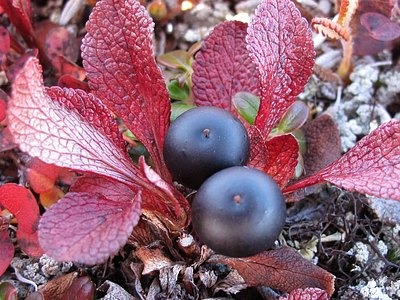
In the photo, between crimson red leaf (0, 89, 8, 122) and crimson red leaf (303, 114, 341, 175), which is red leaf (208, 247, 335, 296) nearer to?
crimson red leaf (303, 114, 341, 175)

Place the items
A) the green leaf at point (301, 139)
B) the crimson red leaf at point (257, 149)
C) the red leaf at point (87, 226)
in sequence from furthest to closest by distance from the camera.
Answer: the green leaf at point (301, 139), the crimson red leaf at point (257, 149), the red leaf at point (87, 226)

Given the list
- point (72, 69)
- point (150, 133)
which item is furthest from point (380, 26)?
point (72, 69)

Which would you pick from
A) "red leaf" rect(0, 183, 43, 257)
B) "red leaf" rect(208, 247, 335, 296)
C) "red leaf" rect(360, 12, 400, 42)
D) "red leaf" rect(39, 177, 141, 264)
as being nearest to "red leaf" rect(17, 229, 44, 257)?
"red leaf" rect(0, 183, 43, 257)

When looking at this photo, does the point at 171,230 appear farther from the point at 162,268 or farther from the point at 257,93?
the point at 257,93

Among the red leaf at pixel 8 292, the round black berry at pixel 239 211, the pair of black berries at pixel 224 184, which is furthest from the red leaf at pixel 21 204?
the round black berry at pixel 239 211

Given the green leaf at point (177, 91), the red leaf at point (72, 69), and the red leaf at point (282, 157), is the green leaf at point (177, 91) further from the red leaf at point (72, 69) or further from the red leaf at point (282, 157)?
the red leaf at point (282, 157)

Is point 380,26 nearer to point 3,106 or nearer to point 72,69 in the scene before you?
point 72,69

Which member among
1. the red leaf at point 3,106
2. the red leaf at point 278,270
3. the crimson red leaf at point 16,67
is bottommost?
the red leaf at point 278,270
